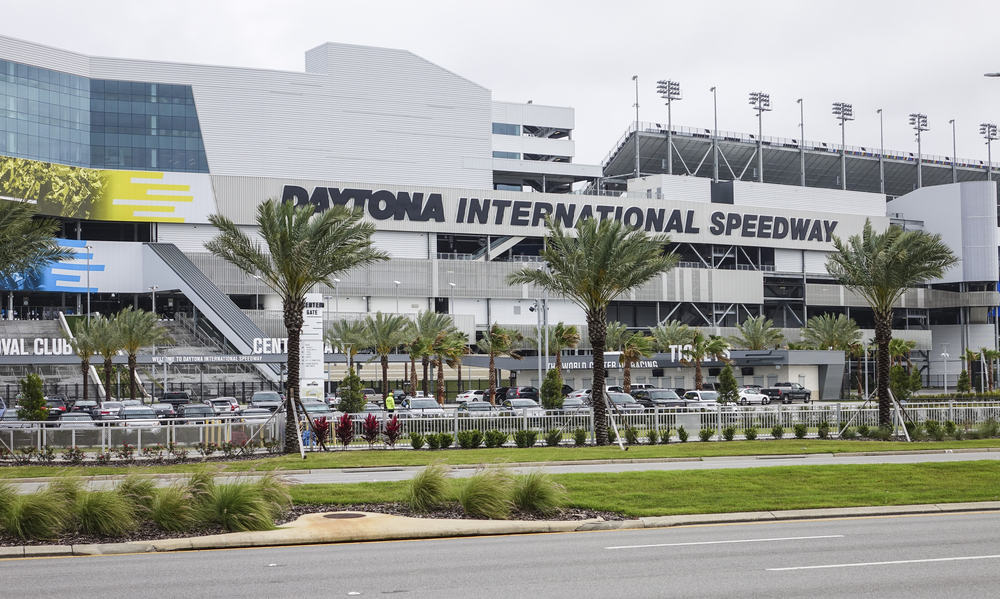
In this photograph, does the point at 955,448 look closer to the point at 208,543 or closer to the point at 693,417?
the point at 693,417

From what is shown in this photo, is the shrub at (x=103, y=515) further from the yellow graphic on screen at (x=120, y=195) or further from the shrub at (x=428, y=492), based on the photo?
the yellow graphic on screen at (x=120, y=195)

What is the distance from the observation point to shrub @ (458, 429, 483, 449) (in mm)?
36125

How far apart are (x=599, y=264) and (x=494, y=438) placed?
8172 millimetres

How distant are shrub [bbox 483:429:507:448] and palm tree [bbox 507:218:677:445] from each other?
4142mm

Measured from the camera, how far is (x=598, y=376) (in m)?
39.3

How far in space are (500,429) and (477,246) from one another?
231ft

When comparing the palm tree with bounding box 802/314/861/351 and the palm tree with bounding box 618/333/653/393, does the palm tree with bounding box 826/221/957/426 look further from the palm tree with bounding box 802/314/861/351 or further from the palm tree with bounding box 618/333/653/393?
the palm tree with bounding box 802/314/861/351

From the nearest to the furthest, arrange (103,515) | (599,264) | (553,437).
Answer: (103,515), (553,437), (599,264)

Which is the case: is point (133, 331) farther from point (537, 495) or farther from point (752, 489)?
point (537, 495)

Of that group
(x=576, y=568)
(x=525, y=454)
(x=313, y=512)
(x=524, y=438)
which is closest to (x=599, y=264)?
(x=524, y=438)

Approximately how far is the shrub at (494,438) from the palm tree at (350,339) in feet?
118

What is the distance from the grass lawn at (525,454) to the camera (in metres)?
28.0

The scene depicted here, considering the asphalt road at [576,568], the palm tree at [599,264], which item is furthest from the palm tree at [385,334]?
the asphalt road at [576,568]

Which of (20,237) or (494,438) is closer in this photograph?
(20,237)
